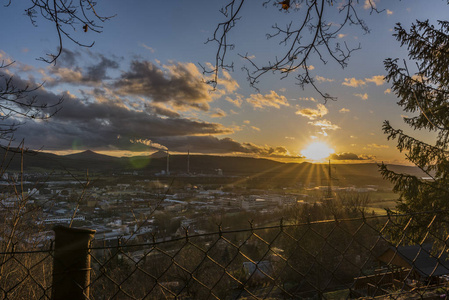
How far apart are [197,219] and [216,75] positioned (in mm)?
27622

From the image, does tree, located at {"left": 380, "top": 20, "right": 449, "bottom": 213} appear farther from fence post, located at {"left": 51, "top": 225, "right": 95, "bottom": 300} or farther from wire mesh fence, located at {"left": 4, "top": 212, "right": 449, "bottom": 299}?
fence post, located at {"left": 51, "top": 225, "right": 95, "bottom": 300}

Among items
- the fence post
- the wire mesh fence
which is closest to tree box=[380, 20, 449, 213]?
the wire mesh fence

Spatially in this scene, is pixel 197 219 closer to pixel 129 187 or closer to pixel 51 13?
pixel 129 187

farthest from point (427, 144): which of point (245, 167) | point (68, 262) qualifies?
point (245, 167)

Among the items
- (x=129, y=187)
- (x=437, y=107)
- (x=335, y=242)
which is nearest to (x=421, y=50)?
(x=437, y=107)

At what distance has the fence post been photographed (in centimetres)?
89

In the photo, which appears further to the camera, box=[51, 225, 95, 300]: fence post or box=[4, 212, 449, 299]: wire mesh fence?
box=[4, 212, 449, 299]: wire mesh fence

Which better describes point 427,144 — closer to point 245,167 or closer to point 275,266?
point 275,266

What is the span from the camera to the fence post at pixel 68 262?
2.93ft

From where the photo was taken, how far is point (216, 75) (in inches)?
84.7

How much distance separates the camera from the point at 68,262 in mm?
896

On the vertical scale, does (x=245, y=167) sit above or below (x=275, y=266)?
above

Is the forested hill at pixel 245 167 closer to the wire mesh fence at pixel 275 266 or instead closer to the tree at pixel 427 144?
the wire mesh fence at pixel 275 266

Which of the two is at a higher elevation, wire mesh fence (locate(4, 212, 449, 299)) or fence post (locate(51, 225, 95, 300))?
fence post (locate(51, 225, 95, 300))
